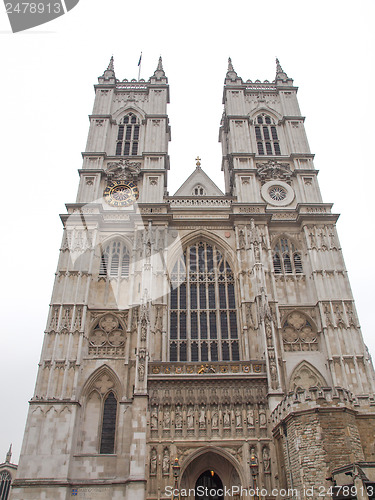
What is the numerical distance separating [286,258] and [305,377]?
6833 mm

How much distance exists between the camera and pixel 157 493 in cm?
1619

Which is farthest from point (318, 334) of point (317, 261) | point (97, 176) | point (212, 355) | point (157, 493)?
point (97, 176)

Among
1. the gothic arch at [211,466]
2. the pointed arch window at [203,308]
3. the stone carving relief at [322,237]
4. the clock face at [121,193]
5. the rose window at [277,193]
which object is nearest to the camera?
the gothic arch at [211,466]

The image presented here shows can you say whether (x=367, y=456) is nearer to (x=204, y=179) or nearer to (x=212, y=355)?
(x=212, y=355)

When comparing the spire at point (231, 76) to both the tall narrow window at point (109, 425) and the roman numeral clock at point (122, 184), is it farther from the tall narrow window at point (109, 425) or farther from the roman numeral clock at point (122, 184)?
the tall narrow window at point (109, 425)

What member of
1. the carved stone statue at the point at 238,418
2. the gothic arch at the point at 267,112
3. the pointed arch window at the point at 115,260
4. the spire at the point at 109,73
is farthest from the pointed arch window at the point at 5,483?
the gothic arch at the point at 267,112

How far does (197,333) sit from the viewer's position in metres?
21.7

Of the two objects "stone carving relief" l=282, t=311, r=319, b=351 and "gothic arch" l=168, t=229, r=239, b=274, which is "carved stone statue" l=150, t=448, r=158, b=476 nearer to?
"stone carving relief" l=282, t=311, r=319, b=351

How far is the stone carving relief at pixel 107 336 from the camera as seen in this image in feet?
68.2

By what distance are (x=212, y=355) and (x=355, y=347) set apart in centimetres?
677

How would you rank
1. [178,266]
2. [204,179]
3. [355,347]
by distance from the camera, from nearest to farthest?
1. [355,347]
2. [178,266]
3. [204,179]

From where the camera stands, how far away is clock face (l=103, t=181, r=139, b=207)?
2609 centimetres

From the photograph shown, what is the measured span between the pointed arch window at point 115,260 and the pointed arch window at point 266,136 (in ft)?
38.7

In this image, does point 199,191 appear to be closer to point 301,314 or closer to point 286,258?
point 286,258
